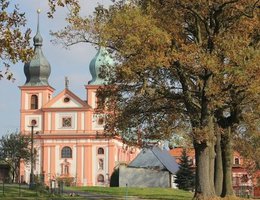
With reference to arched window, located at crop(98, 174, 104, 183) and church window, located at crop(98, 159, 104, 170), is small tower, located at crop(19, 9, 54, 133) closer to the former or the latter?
church window, located at crop(98, 159, 104, 170)

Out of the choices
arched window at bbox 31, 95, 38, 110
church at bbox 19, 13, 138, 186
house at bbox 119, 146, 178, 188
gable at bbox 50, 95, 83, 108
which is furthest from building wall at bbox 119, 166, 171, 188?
arched window at bbox 31, 95, 38, 110

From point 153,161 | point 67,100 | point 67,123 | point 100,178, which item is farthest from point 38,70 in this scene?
point 153,161

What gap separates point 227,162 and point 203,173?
7525mm

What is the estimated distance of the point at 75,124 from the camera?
344ft

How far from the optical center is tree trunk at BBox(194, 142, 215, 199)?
25.3 m

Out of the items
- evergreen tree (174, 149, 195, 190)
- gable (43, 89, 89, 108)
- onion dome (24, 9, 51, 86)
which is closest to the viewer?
evergreen tree (174, 149, 195, 190)

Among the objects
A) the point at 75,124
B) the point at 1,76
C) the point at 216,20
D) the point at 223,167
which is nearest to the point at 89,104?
the point at 75,124

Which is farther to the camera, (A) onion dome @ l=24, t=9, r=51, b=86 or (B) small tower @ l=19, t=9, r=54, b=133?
(A) onion dome @ l=24, t=9, r=51, b=86

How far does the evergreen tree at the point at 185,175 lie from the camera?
64.4 meters

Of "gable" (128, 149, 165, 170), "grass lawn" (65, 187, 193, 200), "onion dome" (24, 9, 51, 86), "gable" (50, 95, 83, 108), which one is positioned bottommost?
"grass lawn" (65, 187, 193, 200)

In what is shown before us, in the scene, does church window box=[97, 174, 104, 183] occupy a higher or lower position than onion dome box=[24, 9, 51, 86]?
lower

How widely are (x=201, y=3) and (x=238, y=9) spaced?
4.96 ft

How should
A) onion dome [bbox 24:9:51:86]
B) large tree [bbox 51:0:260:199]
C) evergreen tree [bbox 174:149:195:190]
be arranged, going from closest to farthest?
large tree [bbox 51:0:260:199] → evergreen tree [bbox 174:149:195:190] → onion dome [bbox 24:9:51:86]

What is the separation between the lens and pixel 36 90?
352ft
